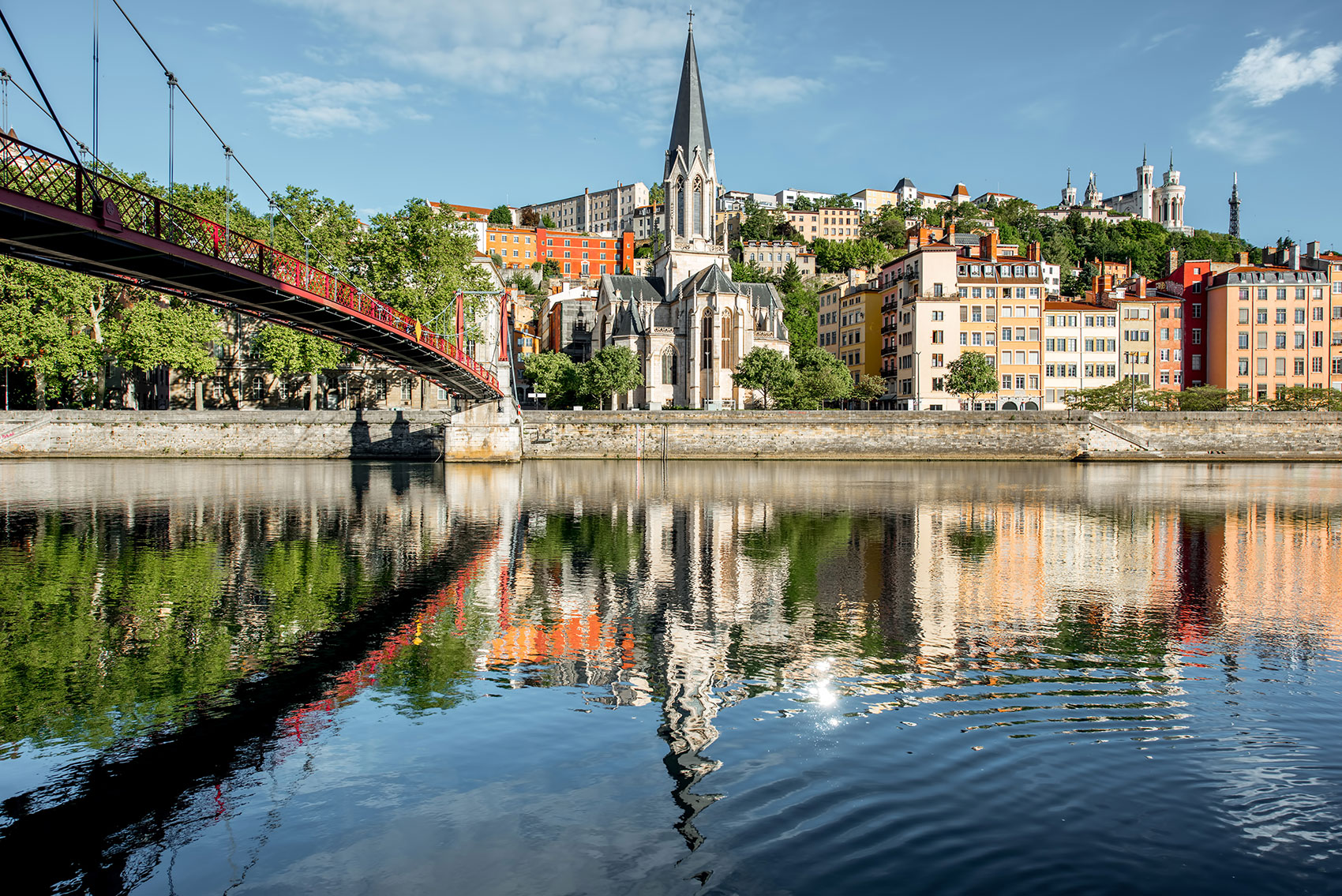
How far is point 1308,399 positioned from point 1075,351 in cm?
1581

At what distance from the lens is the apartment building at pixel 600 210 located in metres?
170

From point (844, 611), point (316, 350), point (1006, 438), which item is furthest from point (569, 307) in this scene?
point (844, 611)

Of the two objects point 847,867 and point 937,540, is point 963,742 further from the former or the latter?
point 937,540

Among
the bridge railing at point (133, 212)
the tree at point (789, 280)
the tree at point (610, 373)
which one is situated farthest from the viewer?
the tree at point (789, 280)

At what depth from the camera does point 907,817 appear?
274 inches

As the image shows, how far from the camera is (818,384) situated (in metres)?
66.9

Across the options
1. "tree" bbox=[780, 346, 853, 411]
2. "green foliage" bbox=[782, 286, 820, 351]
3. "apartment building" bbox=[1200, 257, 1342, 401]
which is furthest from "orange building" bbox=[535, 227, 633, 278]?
"apartment building" bbox=[1200, 257, 1342, 401]

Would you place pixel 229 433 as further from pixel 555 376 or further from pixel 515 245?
pixel 515 245

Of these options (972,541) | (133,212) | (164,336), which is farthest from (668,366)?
(133,212)

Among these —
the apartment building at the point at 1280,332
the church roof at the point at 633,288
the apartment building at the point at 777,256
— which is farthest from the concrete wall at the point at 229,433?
the apartment building at the point at 777,256

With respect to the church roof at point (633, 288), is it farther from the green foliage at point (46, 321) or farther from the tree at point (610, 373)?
the green foliage at point (46, 321)

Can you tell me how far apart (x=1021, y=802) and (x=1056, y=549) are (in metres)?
15.1

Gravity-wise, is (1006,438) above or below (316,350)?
below

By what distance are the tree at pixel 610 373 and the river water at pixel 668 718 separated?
50.4 m
